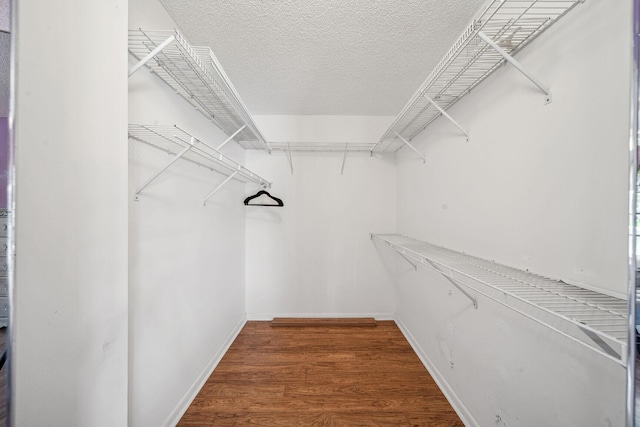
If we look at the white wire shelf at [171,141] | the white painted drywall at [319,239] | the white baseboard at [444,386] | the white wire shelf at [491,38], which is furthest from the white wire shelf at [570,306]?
the white painted drywall at [319,239]

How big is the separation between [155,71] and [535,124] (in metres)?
1.82

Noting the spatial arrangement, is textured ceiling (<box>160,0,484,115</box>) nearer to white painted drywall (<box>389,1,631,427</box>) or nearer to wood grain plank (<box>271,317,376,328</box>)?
white painted drywall (<box>389,1,631,427</box>)

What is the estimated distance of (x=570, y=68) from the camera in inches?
28.8

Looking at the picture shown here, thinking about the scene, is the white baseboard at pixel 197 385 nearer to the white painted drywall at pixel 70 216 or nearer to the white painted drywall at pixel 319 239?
the white painted drywall at pixel 319 239

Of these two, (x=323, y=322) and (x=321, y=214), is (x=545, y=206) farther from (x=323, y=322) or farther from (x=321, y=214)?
(x=323, y=322)

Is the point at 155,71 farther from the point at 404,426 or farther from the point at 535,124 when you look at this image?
the point at 404,426

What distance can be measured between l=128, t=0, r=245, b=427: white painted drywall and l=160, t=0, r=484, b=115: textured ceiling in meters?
0.33

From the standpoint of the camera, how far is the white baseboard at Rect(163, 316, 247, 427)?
1211 mm

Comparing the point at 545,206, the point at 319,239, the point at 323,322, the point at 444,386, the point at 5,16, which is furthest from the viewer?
the point at 319,239

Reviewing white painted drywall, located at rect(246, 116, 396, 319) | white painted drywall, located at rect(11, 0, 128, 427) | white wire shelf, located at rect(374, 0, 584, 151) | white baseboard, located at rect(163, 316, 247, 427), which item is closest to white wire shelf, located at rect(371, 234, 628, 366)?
white wire shelf, located at rect(374, 0, 584, 151)

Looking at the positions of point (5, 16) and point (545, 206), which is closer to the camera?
point (5, 16)

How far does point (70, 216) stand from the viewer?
550 mm

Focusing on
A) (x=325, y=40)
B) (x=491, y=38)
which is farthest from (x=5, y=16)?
(x=491, y=38)

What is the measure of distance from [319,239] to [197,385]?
Result: 62.1 inches
